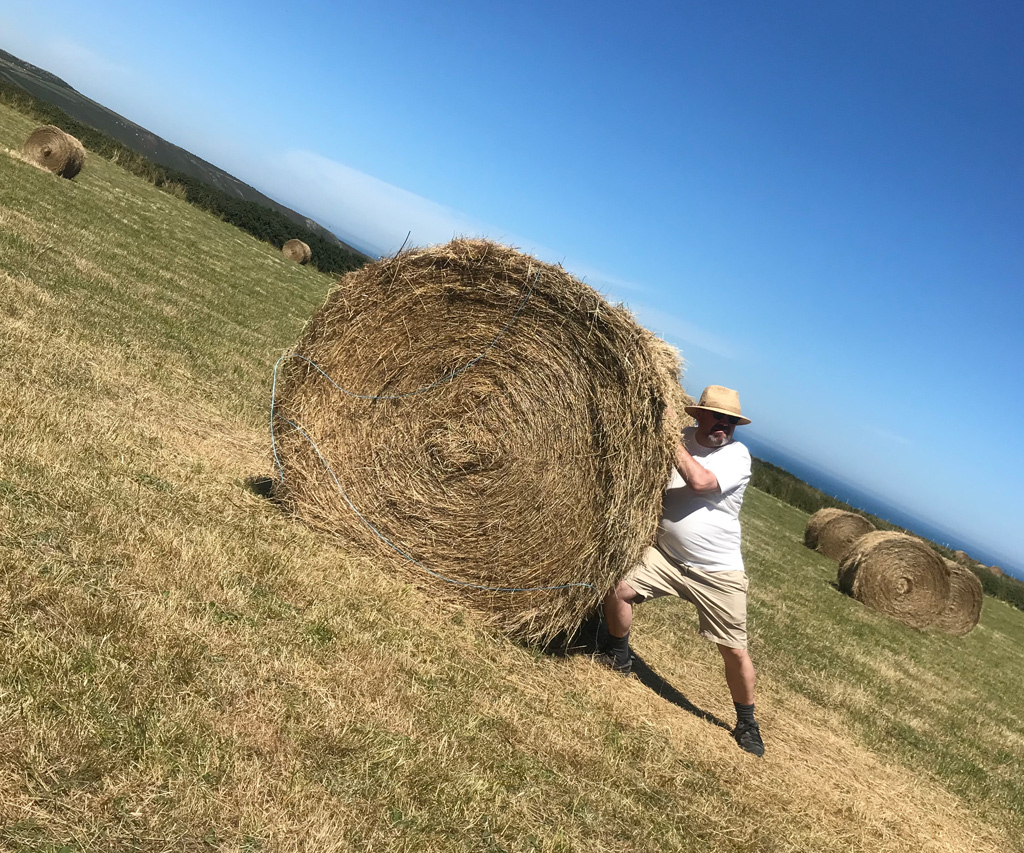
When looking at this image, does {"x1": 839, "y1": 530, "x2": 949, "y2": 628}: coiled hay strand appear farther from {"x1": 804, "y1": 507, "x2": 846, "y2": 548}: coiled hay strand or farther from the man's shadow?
the man's shadow

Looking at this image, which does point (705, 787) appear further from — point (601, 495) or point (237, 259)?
point (237, 259)

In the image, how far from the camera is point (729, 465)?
575 centimetres

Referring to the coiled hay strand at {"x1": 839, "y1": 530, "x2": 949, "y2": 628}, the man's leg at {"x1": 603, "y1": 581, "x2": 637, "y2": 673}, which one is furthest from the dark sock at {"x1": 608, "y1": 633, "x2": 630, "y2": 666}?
the coiled hay strand at {"x1": 839, "y1": 530, "x2": 949, "y2": 628}

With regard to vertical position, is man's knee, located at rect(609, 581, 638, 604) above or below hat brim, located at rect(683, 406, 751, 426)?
below

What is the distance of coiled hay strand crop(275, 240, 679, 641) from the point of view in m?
5.69

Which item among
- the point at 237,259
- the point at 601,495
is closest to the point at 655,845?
the point at 601,495

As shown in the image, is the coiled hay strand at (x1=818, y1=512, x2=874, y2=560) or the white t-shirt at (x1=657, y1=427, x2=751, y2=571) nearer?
the white t-shirt at (x1=657, y1=427, x2=751, y2=571)

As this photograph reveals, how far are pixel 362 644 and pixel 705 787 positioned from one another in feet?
7.20

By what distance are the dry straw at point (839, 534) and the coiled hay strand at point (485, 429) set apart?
1728 cm

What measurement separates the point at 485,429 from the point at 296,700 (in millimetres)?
2952

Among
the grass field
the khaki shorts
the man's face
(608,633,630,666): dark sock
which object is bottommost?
the grass field

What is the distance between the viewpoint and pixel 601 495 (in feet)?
18.9

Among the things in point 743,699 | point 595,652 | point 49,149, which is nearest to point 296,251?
point 49,149

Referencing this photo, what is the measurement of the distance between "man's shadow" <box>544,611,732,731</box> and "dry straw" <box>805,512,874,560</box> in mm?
16278
